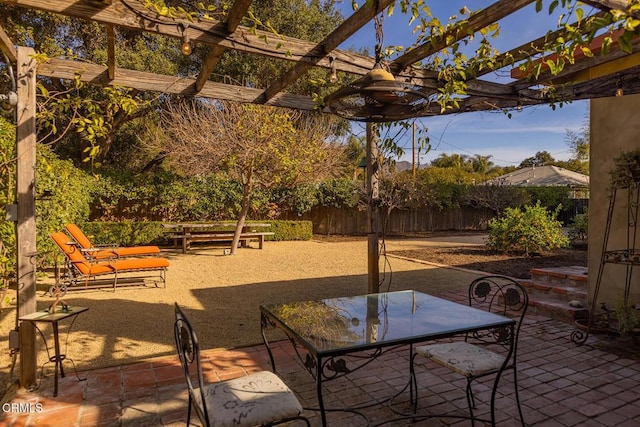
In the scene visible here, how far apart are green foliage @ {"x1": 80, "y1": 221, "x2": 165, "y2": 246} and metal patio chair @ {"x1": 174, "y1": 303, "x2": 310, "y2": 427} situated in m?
9.06

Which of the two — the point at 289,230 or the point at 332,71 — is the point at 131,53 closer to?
the point at 289,230

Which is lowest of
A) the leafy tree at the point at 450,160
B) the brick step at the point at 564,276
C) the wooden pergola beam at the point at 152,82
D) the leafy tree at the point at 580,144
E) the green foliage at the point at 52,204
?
the brick step at the point at 564,276

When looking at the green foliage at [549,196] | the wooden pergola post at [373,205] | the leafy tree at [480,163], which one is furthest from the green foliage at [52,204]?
the leafy tree at [480,163]

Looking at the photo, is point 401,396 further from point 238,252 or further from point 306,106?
point 238,252

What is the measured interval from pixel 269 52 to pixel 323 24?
11.8 meters

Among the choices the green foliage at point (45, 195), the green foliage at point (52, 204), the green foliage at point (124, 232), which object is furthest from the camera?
the green foliage at point (124, 232)

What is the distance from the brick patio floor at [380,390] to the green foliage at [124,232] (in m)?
7.70

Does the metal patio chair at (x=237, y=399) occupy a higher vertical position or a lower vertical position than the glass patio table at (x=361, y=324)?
lower

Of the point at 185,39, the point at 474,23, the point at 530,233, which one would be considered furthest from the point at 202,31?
the point at 530,233

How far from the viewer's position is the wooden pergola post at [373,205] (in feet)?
15.2

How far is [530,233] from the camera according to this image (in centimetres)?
942

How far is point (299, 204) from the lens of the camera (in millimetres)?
14227

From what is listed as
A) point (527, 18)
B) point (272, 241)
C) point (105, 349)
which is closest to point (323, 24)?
point (272, 241)

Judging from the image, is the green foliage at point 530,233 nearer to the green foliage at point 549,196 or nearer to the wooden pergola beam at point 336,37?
the wooden pergola beam at point 336,37
